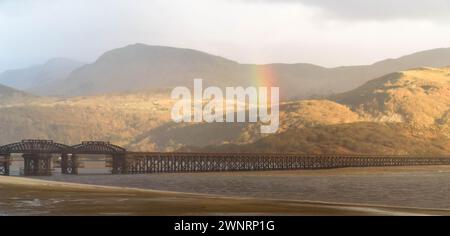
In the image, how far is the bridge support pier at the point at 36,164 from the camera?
152000 mm

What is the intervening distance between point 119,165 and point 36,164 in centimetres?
2064

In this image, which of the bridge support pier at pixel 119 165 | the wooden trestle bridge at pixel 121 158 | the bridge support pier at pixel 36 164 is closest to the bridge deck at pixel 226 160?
the wooden trestle bridge at pixel 121 158

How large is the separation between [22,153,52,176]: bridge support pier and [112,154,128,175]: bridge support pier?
637 inches

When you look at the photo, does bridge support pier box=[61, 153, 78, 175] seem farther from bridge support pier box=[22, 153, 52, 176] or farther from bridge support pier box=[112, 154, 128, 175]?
bridge support pier box=[112, 154, 128, 175]

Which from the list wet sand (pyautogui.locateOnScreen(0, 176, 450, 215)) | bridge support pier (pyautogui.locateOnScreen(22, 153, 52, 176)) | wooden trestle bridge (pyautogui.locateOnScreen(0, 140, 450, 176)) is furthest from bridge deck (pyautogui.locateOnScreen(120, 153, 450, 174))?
wet sand (pyautogui.locateOnScreen(0, 176, 450, 215))

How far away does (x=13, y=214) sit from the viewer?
42375 mm

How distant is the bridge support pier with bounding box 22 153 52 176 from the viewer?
152m

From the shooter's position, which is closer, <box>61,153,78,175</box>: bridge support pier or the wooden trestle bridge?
the wooden trestle bridge

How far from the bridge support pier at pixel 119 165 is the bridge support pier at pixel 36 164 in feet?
53.1
